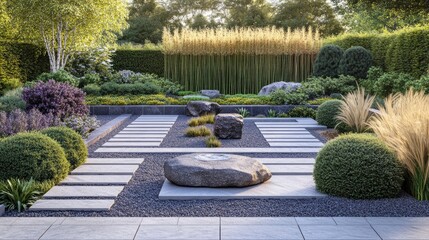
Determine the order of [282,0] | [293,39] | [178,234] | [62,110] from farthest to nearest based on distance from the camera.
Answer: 1. [282,0]
2. [293,39]
3. [62,110]
4. [178,234]

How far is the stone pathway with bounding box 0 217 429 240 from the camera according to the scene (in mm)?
3533

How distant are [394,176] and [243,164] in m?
1.47

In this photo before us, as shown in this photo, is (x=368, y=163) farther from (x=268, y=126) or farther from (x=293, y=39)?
(x=293, y=39)

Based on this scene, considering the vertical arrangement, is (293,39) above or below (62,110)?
above

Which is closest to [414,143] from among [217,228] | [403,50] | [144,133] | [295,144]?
[217,228]

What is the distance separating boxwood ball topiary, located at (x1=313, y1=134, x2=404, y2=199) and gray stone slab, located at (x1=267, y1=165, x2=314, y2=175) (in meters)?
0.90

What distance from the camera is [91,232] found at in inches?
143

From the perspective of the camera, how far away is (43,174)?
503 centimetres

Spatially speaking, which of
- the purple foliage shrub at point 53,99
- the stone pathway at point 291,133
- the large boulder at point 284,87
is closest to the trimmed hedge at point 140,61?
the large boulder at point 284,87

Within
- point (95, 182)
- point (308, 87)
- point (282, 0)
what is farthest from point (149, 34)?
point (95, 182)

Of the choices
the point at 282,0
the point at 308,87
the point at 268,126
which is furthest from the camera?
the point at 282,0

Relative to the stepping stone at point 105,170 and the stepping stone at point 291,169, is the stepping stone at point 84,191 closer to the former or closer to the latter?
the stepping stone at point 105,170

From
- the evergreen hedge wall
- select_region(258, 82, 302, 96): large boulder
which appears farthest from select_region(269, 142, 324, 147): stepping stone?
select_region(258, 82, 302, 96): large boulder

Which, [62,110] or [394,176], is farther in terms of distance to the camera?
[62,110]
